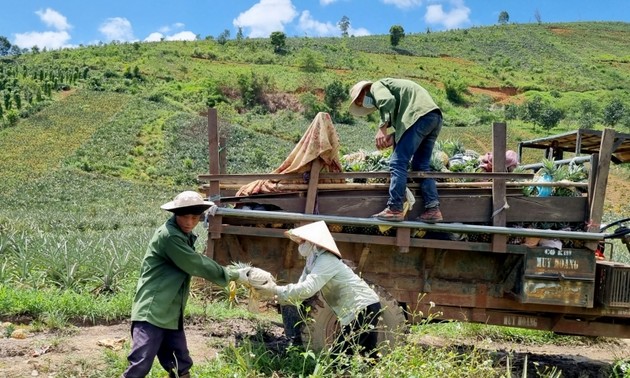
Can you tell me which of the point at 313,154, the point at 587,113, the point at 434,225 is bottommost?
the point at 434,225

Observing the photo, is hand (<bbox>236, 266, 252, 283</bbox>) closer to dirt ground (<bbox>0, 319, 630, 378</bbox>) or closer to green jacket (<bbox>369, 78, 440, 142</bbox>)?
dirt ground (<bbox>0, 319, 630, 378</bbox>)

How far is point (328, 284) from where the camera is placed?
464 cm

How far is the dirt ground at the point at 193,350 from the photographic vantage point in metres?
5.04

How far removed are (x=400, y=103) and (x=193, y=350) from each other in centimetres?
310

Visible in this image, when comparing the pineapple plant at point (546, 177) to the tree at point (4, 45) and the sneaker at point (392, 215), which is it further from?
the tree at point (4, 45)

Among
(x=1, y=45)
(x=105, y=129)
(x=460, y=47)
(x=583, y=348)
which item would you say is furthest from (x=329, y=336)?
(x=1, y=45)

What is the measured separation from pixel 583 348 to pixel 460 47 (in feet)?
316

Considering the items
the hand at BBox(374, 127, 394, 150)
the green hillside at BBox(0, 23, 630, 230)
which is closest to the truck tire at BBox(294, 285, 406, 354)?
the hand at BBox(374, 127, 394, 150)

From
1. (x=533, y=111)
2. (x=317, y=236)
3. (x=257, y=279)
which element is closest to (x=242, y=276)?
(x=257, y=279)

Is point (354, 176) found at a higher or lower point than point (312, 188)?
higher

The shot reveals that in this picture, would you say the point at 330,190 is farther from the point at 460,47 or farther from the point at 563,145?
the point at 460,47

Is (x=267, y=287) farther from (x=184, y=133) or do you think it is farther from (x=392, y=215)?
(x=184, y=133)

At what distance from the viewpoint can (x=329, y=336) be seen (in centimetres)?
503

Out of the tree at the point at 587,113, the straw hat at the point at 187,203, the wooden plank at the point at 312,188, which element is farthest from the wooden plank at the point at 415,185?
the tree at the point at 587,113
